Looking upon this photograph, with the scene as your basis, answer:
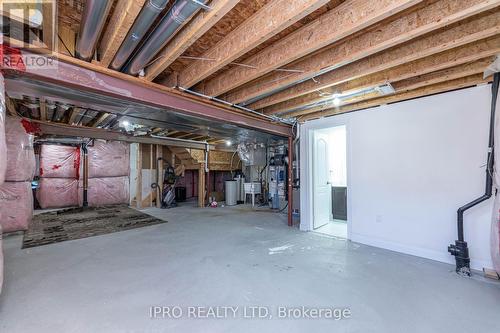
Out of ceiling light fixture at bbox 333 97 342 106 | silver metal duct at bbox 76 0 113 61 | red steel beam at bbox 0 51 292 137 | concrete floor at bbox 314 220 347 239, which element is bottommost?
concrete floor at bbox 314 220 347 239

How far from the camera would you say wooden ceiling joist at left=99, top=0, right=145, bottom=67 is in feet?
4.98

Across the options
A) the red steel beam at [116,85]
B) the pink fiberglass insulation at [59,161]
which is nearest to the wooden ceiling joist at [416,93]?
the red steel beam at [116,85]

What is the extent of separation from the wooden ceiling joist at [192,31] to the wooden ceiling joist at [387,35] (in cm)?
121

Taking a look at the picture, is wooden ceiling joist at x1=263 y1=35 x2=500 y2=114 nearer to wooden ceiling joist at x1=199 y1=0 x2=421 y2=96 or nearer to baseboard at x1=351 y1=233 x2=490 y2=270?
wooden ceiling joist at x1=199 y1=0 x2=421 y2=96

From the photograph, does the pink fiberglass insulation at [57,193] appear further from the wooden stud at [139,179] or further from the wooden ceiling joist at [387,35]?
the wooden ceiling joist at [387,35]

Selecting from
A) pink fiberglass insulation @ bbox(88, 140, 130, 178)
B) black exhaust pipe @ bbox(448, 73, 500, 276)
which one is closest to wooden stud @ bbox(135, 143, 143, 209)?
pink fiberglass insulation @ bbox(88, 140, 130, 178)

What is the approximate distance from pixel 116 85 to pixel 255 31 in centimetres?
162

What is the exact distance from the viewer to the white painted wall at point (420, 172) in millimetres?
2645

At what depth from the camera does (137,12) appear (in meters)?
1.54

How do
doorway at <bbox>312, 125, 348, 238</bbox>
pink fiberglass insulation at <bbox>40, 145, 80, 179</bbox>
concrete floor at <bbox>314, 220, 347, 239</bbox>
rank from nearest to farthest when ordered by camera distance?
concrete floor at <bbox>314, 220, 347, 239</bbox>
doorway at <bbox>312, 125, 348, 238</bbox>
pink fiberglass insulation at <bbox>40, 145, 80, 179</bbox>

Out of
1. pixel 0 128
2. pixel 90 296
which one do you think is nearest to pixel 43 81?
pixel 0 128

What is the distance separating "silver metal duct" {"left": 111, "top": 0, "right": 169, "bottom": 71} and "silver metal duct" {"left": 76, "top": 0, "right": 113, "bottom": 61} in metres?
0.19

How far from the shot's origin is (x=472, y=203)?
8.37ft

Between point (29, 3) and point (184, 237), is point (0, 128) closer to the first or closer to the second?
point (29, 3)
